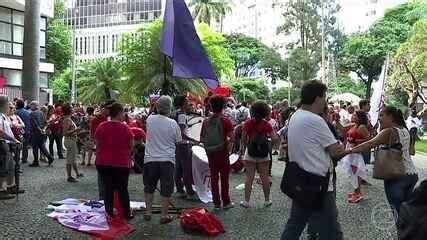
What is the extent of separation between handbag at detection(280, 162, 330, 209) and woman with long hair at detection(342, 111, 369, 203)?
5.47 metres

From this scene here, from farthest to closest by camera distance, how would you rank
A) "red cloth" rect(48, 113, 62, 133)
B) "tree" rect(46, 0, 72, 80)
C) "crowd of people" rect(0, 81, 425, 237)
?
"tree" rect(46, 0, 72, 80) < "red cloth" rect(48, 113, 62, 133) < "crowd of people" rect(0, 81, 425, 237)

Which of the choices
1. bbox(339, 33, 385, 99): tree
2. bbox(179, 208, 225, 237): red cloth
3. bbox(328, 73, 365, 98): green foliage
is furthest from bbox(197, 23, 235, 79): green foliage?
bbox(179, 208, 225, 237): red cloth

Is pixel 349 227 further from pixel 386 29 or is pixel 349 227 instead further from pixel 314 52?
pixel 314 52

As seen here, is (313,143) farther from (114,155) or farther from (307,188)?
(114,155)

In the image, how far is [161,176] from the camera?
26.5ft

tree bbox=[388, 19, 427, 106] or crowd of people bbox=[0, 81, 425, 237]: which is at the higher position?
tree bbox=[388, 19, 427, 106]

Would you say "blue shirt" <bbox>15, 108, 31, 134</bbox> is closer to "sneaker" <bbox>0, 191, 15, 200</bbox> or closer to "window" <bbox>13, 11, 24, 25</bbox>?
"sneaker" <bbox>0, 191, 15, 200</bbox>

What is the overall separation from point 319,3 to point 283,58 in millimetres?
8102

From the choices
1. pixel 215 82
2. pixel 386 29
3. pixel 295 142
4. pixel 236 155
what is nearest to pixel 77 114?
pixel 236 155

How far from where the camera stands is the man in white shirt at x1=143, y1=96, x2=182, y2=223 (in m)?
8.02

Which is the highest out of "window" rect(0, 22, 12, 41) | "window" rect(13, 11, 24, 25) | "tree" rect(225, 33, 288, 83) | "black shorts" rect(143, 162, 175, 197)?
"tree" rect(225, 33, 288, 83)

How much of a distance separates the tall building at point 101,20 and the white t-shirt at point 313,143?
106m

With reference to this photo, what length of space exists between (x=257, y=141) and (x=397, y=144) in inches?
118

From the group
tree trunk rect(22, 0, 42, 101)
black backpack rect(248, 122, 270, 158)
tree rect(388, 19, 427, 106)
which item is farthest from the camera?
tree rect(388, 19, 427, 106)
